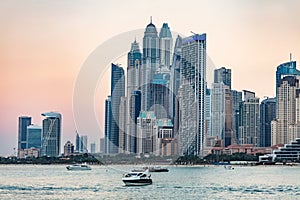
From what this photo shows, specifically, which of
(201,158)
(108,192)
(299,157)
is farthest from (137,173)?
(299,157)

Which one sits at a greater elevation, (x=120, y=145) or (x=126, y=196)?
(x=120, y=145)

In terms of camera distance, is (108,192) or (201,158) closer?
(108,192)

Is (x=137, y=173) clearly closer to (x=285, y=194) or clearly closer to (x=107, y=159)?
(x=107, y=159)

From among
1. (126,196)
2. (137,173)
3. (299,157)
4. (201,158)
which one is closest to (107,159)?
(137,173)

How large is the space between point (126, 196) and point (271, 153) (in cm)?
6920

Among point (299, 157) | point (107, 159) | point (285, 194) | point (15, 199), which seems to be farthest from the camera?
point (299, 157)

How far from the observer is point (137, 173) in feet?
109

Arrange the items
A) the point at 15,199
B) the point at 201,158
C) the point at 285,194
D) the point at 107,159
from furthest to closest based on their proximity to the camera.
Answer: the point at 201,158 < the point at 107,159 < the point at 285,194 < the point at 15,199

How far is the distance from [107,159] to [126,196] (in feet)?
20.2

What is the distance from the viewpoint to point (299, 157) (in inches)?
3637

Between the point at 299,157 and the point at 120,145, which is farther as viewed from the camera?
the point at 299,157

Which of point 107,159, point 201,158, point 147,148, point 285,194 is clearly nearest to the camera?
point 285,194

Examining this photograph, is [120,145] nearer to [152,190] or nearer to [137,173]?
[137,173]

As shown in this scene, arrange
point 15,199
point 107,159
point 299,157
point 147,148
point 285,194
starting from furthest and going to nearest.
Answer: point 299,157
point 147,148
point 107,159
point 285,194
point 15,199
